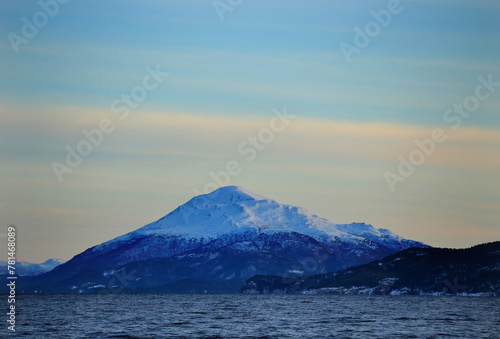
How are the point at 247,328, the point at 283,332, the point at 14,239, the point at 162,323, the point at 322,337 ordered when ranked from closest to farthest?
1. the point at 14,239
2. the point at 322,337
3. the point at 283,332
4. the point at 247,328
5. the point at 162,323

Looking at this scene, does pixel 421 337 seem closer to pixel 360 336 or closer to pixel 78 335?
pixel 360 336

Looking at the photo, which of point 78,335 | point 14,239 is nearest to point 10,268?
point 14,239

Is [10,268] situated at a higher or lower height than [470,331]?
higher

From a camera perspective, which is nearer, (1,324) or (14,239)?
(14,239)

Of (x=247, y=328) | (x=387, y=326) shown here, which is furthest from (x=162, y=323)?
(x=387, y=326)

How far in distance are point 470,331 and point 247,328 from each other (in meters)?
49.8

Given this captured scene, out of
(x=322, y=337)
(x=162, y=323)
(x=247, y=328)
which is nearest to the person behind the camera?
(x=322, y=337)

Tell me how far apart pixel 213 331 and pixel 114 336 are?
23.0m

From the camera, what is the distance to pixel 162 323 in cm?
19938

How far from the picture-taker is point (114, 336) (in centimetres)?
15888

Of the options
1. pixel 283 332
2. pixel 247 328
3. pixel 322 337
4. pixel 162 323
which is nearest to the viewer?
pixel 322 337

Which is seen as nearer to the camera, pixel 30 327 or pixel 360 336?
pixel 360 336

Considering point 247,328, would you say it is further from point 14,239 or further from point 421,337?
point 14,239

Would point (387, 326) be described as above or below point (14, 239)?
below
